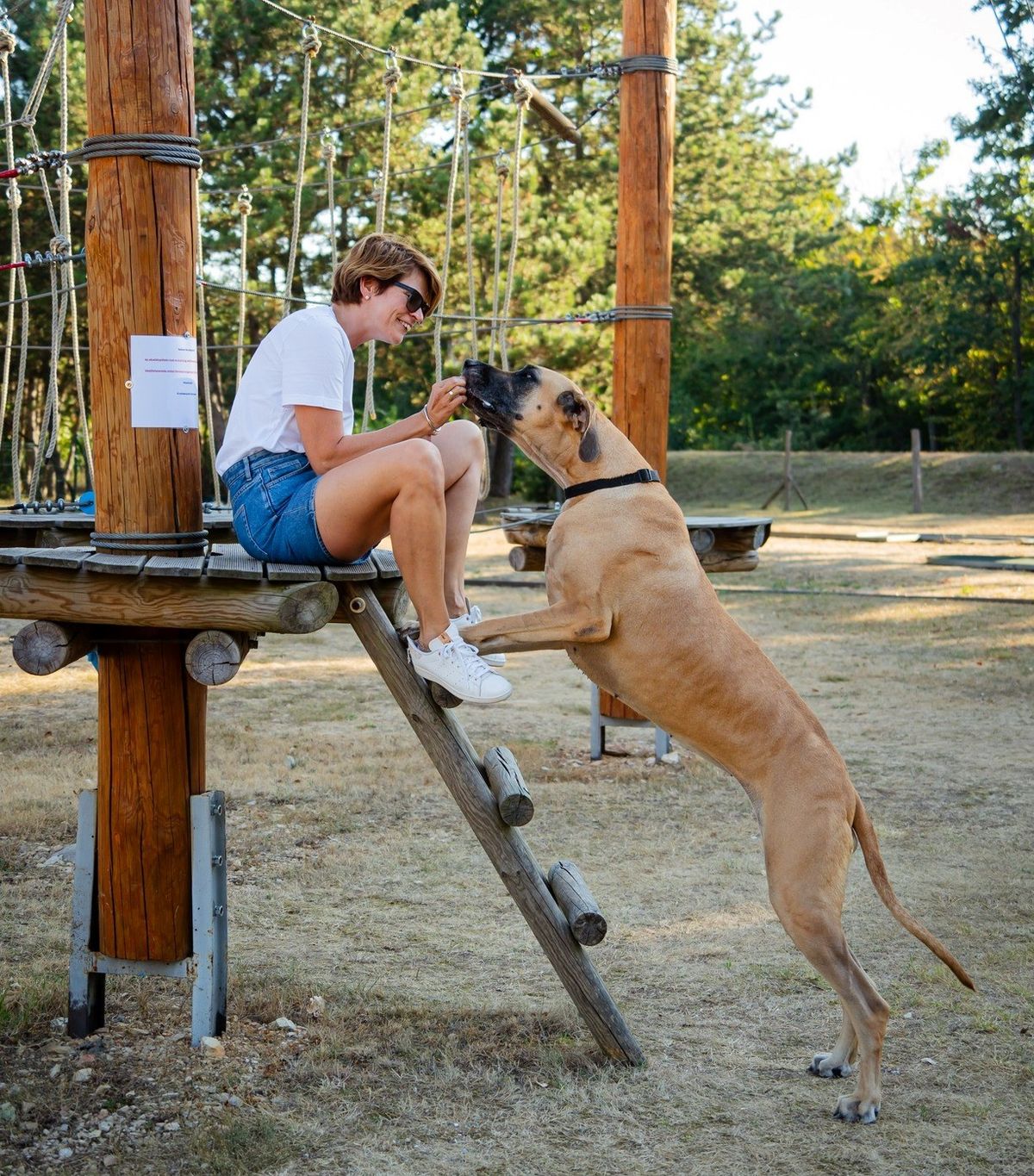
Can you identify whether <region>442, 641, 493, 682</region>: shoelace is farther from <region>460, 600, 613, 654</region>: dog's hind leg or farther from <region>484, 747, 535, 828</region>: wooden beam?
<region>484, 747, 535, 828</region>: wooden beam

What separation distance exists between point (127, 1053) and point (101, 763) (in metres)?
Answer: 0.79

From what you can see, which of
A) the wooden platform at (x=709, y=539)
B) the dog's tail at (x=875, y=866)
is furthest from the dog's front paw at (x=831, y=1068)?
the wooden platform at (x=709, y=539)

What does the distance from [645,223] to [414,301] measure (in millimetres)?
2799

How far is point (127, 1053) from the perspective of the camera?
10.9 ft

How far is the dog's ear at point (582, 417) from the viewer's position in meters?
3.64

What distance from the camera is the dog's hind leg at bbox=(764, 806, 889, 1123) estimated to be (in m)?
3.07

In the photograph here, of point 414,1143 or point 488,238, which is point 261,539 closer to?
point 414,1143

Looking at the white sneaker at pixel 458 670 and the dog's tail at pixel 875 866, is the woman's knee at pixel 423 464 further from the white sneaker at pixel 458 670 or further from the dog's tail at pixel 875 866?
the dog's tail at pixel 875 866

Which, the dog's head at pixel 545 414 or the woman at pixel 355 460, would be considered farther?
the dog's head at pixel 545 414

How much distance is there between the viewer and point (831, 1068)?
10.9ft

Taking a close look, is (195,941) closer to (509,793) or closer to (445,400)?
(509,793)

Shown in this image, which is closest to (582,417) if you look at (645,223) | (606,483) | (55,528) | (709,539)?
(606,483)

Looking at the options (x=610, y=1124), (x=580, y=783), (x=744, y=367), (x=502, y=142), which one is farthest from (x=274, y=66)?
(x=744, y=367)

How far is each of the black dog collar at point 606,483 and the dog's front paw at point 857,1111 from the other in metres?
1.79
